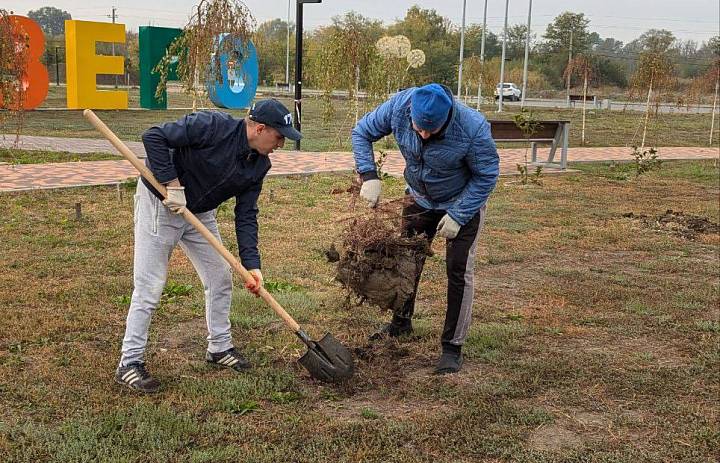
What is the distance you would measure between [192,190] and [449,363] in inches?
66.1

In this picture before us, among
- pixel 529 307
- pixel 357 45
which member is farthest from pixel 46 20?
pixel 529 307

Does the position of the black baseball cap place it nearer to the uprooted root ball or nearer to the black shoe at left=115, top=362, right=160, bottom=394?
the uprooted root ball

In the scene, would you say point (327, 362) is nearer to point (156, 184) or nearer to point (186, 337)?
point (186, 337)

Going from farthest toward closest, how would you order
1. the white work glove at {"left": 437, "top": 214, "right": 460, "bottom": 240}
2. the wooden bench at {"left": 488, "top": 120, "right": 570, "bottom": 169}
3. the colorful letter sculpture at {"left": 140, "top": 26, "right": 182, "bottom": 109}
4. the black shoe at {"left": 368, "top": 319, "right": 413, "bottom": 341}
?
1. the colorful letter sculpture at {"left": 140, "top": 26, "right": 182, "bottom": 109}
2. the wooden bench at {"left": 488, "top": 120, "right": 570, "bottom": 169}
3. the black shoe at {"left": 368, "top": 319, "right": 413, "bottom": 341}
4. the white work glove at {"left": 437, "top": 214, "right": 460, "bottom": 240}

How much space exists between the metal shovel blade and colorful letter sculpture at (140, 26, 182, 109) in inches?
752

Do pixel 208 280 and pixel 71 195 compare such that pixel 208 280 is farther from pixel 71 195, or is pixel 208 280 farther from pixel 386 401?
pixel 71 195

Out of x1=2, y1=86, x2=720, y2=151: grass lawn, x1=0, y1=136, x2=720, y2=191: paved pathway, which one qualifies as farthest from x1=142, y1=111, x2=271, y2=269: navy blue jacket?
x1=2, y1=86, x2=720, y2=151: grass lawn

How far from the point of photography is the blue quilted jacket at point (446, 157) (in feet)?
12.9

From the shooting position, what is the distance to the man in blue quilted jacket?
12.8ft

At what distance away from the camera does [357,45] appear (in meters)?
13.9

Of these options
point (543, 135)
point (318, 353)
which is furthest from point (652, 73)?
point (318, 353)

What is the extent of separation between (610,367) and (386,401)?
1.40m

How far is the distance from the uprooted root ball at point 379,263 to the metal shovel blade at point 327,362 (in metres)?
0.43

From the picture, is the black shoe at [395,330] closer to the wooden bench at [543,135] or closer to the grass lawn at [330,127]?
the wooden bench at [543,135]
